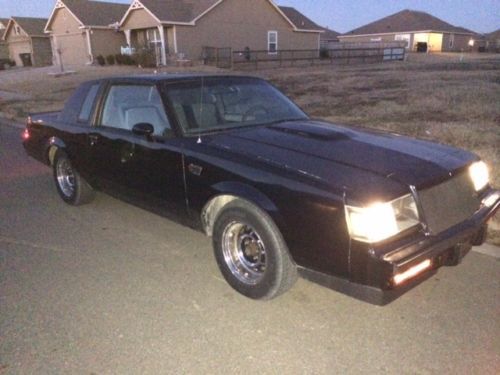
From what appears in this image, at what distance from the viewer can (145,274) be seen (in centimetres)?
380

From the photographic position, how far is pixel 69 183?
5633mm

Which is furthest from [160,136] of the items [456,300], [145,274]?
[456,300]

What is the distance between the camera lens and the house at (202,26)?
30234mm

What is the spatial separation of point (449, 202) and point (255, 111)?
6.46 feet

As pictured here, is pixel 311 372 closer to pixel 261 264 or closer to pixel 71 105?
pixel 261 264

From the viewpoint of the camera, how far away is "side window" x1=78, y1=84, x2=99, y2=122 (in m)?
4.91

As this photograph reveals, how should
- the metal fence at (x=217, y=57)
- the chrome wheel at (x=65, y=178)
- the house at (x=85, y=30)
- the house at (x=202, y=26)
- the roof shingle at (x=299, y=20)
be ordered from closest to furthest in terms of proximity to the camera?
the chrome wheel at (x=65, y=178)
the metal fence at (x=217, y=57)
the house at (x=202, y=26)
the house at (x=85, y=30)
the roof shingle at (x=299, y=20)

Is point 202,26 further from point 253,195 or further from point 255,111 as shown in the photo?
point 253,195

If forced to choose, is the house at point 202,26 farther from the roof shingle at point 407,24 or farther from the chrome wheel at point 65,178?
the chrome wheel at point 65,178

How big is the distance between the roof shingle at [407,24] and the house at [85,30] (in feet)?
110

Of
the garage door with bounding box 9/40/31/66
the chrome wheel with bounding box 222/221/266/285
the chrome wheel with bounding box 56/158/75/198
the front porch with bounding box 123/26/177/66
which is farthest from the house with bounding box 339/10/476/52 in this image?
the chrome wheel with bounding box 222/221/266/285

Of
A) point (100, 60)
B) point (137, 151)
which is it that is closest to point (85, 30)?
point (100, 60)

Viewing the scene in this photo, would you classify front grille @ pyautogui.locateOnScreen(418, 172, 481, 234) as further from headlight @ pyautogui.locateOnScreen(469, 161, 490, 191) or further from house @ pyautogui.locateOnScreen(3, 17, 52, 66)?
house @ pyautogui.locateOnScreen(3, 17, 52, 66)

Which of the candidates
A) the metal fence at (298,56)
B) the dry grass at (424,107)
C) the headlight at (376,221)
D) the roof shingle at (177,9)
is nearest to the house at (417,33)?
the metal fence at (298,56)
